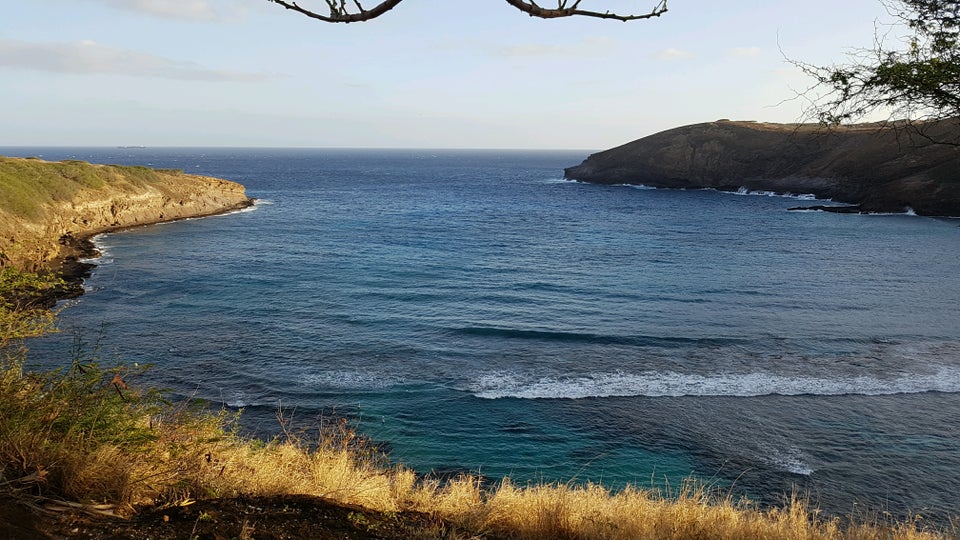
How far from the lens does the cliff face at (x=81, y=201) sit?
4412 centimetres

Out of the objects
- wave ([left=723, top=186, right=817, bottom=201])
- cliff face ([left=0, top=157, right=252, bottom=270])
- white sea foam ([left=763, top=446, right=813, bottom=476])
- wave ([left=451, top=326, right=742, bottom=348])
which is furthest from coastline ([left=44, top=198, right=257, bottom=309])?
wave ([left=723, top=186, right=817, bottom=201])

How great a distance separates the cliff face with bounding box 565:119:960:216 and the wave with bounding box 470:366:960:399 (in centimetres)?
5707

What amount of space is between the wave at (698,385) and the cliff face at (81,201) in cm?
2949

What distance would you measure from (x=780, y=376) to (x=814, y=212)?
6696 cm

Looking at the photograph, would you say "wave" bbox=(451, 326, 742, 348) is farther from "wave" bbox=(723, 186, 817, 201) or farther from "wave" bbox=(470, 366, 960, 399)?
"wave" bbox=(723, 186, 817, 201)

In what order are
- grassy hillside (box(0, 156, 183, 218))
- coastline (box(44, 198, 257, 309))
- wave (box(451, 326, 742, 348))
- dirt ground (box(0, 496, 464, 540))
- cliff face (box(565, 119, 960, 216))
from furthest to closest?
cliff face (box(565, 119, 960, 216)), grassy hillside (box(0, 156, 183, 218)), coastline (box(44, 198, 257, 309)), wave (box(451, 326, 742, 348)), dirt ground (box(0, 496, 464, 540))

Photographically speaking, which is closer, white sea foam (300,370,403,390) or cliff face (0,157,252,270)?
white sea foam (300,370,403,390)

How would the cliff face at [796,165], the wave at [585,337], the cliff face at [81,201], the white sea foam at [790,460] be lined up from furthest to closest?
the cliff face at [796,165], the cliff face at [81,201], the wave at [585,337], the white sea foam at [790,460]

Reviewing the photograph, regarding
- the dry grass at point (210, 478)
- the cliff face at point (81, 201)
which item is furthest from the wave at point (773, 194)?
the dry grass at point (210, 478)

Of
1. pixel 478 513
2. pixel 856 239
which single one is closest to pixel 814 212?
pixel 856 239

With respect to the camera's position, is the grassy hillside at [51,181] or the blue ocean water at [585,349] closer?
the blue ocean water at [585,349]

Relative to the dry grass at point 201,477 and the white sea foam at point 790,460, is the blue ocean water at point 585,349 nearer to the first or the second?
the white sea foam at point 790,460

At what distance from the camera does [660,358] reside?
2517cm

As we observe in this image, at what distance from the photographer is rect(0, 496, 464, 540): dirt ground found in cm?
515
